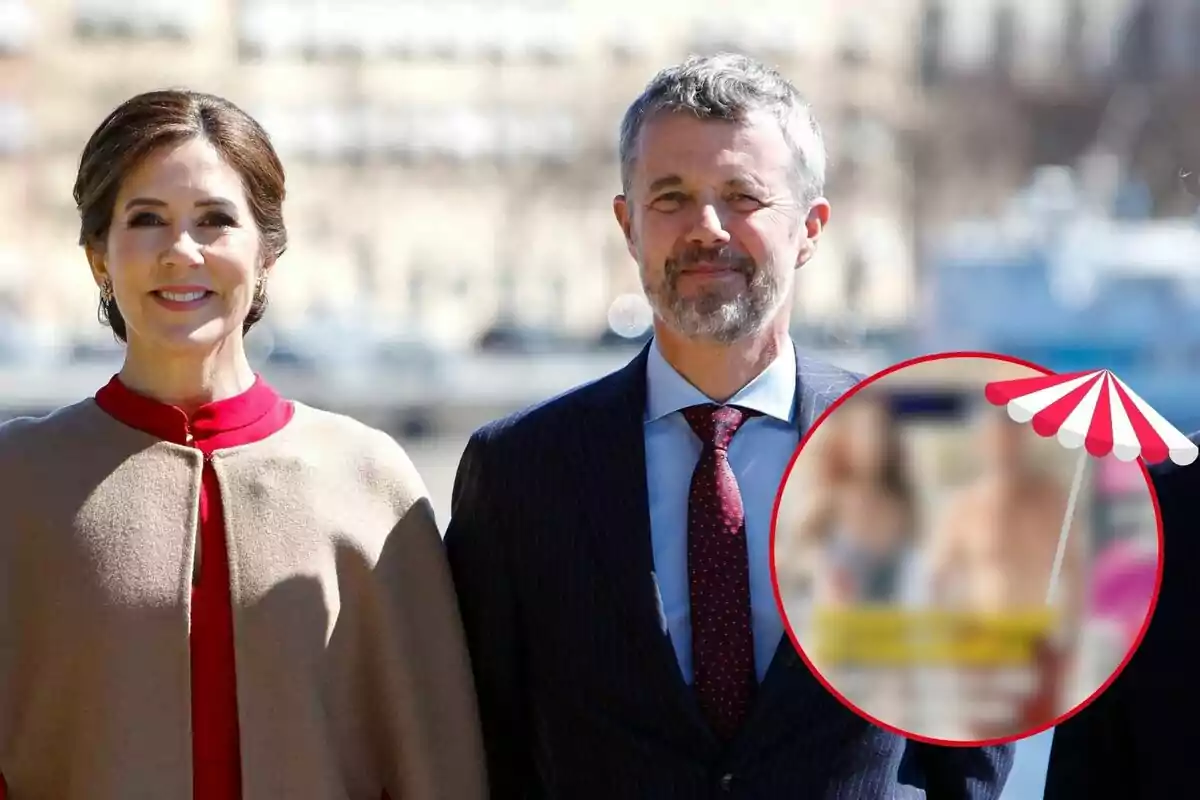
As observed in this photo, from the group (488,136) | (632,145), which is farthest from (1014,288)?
(488,136)

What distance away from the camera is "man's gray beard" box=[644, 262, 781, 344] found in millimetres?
2922

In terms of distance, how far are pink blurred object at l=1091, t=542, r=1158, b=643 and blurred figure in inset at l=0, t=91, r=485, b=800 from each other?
932 millimetres

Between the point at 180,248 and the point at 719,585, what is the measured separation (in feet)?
2.95

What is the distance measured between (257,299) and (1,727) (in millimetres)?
741

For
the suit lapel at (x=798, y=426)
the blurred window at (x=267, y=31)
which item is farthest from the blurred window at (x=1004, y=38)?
the suit lapel at (x=798, y=426)

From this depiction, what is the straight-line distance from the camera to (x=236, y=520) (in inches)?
116

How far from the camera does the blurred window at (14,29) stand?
4144 centimetres

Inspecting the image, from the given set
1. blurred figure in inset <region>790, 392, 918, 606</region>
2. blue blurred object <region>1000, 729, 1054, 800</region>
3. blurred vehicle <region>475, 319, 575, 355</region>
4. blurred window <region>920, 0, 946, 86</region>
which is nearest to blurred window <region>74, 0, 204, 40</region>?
blurred window <region>920, 0, 946, 86</region>

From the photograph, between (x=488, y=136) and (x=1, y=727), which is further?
(x=488, y=136)

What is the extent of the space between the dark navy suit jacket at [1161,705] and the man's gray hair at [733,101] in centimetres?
71

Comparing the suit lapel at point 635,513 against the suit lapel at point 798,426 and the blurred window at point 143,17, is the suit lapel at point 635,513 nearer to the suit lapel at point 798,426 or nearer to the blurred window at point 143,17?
the suit lapel at point 798,426

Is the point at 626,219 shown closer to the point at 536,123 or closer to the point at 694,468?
the point at 694,468

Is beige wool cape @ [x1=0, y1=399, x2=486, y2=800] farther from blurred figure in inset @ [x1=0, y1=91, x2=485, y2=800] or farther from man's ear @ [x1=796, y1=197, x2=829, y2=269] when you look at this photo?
man's ear @ [x1=796, y1=197, x2=829, y2=269]

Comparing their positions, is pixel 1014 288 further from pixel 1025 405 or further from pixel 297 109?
pixel 297 109
